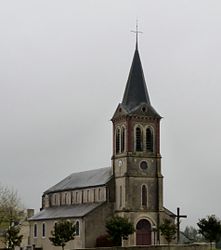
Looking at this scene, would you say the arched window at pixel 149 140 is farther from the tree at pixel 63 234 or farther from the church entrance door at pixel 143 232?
the tree at pixel 63 234

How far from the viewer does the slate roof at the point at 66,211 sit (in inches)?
3226

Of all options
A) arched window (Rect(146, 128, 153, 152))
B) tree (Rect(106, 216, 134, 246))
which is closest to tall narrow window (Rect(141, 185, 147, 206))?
arched window (Rect(146, 128, 153, 152))

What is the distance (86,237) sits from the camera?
78.6 metres

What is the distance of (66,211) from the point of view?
89188 millimetres

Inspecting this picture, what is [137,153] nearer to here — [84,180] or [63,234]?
[84,180]

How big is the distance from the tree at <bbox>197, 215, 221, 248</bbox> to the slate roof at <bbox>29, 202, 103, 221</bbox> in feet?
56.1

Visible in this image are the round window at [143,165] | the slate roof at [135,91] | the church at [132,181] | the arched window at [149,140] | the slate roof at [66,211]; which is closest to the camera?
the church at [132,181]

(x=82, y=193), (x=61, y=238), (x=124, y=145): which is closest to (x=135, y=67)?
(x=124, y=145)

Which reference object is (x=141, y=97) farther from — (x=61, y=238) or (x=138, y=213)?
(x=61, y=238)

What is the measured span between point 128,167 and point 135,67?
44.6 feet

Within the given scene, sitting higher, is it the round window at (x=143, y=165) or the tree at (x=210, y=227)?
the round window at (x=143, y=165)

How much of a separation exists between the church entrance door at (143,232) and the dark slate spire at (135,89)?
1445 centimetres

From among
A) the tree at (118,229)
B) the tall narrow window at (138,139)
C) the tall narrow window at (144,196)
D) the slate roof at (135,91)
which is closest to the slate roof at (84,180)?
the tall narrow window at (144,196)

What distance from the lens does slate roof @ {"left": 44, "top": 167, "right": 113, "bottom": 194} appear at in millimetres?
85375
